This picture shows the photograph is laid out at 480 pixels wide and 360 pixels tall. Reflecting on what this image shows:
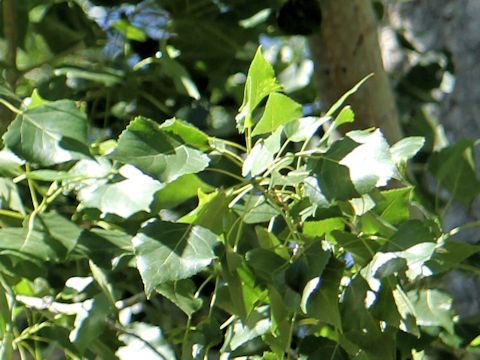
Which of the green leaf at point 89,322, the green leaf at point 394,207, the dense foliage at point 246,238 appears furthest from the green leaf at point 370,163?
the green leaf at point 89,322

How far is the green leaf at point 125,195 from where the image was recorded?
0.70m

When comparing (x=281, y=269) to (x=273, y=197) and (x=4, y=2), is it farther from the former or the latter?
(x=4, y=2)

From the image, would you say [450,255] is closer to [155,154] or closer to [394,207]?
[394,207]

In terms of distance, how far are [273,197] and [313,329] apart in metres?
0.14

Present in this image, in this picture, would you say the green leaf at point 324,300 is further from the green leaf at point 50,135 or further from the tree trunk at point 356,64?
the tree trunk at point 356,64

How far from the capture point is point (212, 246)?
0.65 metres

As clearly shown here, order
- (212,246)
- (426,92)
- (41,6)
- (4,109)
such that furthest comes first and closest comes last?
(426,92), (41,6), (4,109), (212,246)

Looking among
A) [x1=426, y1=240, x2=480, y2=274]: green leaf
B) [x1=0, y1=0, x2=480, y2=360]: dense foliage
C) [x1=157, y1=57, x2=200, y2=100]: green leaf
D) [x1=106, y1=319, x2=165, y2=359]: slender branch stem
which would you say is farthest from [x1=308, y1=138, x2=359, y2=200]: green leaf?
[x1=157, y1=57, x2=200, y2=100]: green leaf

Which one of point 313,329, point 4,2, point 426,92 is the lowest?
point 426,92

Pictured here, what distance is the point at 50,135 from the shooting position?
2.25ft

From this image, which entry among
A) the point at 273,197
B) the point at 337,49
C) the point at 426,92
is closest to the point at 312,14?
the point at 337,49

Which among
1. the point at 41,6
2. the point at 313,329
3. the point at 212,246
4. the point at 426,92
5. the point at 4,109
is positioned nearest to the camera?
the point at 212,246

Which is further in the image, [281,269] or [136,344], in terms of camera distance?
A: [136,344]

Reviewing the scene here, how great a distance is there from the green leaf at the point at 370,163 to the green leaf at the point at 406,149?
0.08m
